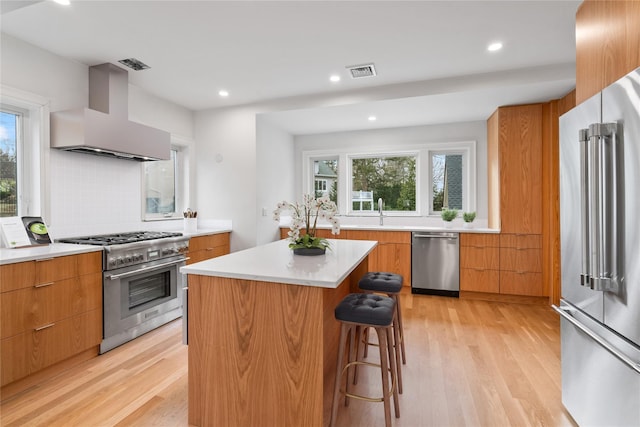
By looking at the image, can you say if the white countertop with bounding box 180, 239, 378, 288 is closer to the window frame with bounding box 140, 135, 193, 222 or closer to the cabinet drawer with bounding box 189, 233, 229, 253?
the cabinet drawer with bounding box 189, 233, 229, 253

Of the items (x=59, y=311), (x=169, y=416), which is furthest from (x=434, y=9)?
(x=59, y=311)

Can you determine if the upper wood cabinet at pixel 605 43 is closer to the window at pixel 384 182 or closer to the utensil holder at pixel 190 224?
the window at pixel 384 182

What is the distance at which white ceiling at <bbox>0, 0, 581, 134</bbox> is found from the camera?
2.26 m

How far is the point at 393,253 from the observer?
437 cm

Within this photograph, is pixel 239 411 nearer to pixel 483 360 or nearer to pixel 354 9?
pixel 483 360

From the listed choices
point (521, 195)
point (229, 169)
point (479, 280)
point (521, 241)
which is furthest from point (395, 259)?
point (229, 169)

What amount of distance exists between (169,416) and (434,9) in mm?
3096

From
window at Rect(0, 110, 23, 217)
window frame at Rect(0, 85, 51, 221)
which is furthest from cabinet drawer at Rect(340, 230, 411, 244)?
window at Rect(0, 110, 23, 217)

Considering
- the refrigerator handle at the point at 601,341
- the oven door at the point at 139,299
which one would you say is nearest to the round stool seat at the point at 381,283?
the refrigerator handle at the point at 601,341

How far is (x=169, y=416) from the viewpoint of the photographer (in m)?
1.83

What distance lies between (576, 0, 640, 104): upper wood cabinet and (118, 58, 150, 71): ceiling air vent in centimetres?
345

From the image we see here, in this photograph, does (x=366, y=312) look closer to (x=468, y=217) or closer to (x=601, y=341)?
(x=601, y=341)

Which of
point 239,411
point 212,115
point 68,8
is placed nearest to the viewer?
point 239,411

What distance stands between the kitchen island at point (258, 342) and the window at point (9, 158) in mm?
2104
